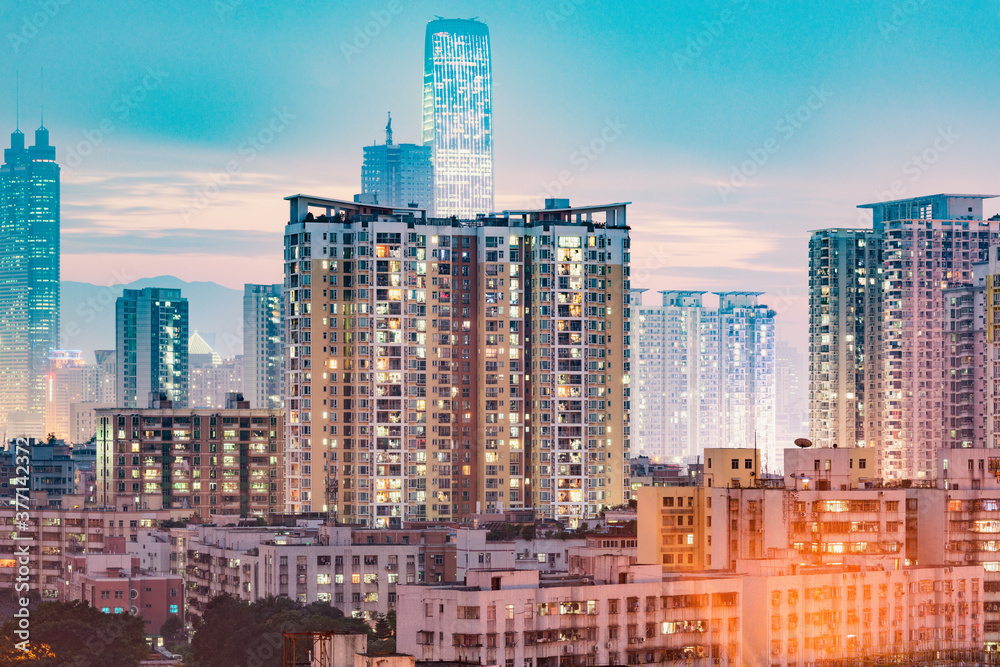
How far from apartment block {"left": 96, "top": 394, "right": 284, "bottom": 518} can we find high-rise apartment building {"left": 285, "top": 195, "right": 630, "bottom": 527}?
1911cm

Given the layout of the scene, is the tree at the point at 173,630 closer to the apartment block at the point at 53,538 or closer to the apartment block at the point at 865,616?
the apartment block at the point at 53,538

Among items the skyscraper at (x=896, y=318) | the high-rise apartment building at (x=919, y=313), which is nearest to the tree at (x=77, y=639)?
the skyscraper at (x=896, y=318)

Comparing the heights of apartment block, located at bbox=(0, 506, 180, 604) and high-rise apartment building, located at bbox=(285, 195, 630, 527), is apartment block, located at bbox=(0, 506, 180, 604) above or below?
below

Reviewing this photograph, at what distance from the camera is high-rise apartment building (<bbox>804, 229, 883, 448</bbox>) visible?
641ft

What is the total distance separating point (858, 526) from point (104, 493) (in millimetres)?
94127

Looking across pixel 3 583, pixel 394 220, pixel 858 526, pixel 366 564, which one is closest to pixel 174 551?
pixel 3 583

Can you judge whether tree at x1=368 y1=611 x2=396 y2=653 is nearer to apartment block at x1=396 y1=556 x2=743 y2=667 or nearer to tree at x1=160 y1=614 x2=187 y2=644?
apartment block at x1=396 y1=556 x2=743 y2=667

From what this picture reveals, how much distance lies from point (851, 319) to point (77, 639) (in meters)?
121

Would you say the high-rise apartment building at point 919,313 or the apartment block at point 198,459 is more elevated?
the high-rise apartment building at point 919,313

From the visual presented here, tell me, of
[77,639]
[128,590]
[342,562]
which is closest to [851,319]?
[342,562]

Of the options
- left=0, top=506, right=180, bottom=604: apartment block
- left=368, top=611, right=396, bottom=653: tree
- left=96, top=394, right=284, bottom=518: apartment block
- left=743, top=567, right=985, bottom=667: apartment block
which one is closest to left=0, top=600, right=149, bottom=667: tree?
left=368, top=611, right=396, bottom=653: tree

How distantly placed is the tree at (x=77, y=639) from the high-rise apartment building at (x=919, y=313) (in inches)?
3992

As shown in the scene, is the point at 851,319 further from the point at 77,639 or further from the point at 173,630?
the point at 77,639

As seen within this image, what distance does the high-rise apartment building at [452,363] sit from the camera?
14288 cm
